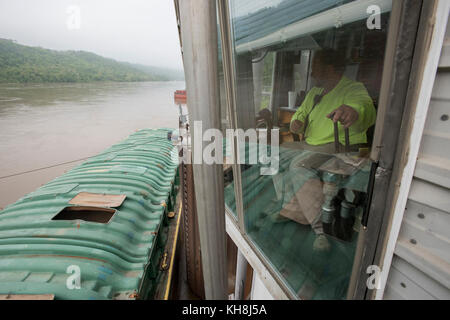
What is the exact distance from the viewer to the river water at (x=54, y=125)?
497 inches

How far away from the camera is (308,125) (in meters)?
1.60

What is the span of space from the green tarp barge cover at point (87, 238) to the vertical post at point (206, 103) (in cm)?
239

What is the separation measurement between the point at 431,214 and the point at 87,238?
148 inches

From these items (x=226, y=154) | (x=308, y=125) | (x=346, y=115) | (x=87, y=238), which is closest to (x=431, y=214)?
(x=346, y=115)

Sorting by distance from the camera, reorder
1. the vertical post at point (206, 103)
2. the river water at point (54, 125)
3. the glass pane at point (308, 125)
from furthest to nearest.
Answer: the river water at point (54, 125) < the glass pane at point (308, 125) < the vertical post at point (206, 103)

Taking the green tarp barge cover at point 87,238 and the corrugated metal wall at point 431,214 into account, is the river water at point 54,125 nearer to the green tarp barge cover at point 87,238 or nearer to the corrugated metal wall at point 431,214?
the green tarp barge cover at point 87,238

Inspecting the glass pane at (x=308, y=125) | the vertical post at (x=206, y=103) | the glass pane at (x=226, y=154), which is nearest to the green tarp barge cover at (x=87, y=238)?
the glass pane at (x=226, y=154)

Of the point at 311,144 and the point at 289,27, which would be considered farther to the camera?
the point at 311,144

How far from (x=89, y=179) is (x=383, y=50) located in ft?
17.5

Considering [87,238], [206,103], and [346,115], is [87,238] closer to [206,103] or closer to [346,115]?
[206,103]

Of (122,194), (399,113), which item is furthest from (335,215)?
(122,194)

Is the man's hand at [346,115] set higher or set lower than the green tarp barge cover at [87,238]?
higher

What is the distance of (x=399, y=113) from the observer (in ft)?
2.69
